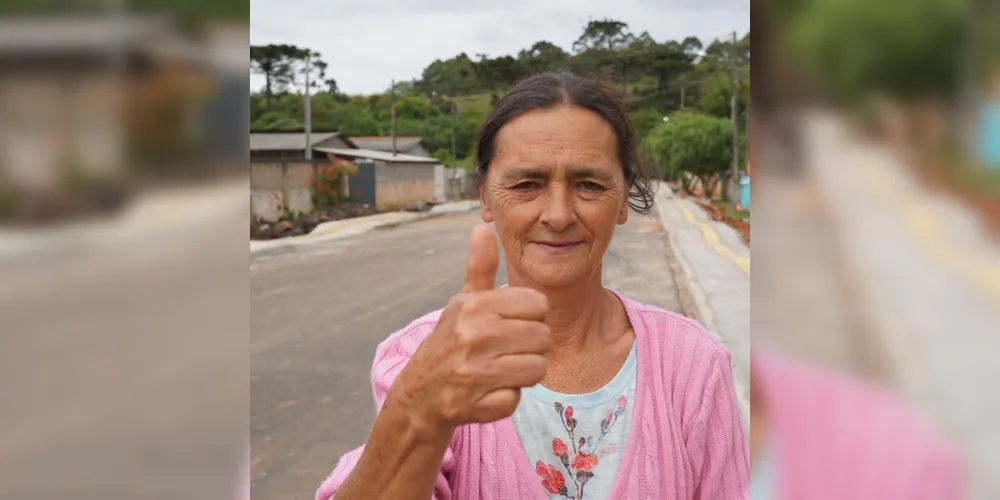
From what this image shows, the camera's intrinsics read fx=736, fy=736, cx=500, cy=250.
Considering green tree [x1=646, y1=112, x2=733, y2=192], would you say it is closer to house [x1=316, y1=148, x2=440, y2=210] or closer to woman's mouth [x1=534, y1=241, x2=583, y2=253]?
woman's mouth [x1=534, y1=241, x2=583, y2=253]

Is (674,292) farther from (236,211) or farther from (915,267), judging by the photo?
(236,211)

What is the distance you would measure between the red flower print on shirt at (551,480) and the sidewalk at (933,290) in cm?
23

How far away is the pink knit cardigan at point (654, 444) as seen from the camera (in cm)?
42

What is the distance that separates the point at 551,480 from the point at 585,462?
2 cm

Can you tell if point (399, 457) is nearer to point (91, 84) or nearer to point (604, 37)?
point (604, 37)

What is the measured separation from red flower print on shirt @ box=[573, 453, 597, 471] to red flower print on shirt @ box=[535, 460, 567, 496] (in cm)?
1

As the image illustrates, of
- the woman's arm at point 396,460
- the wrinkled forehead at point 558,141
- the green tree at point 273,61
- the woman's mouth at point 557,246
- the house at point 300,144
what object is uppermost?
the house at point 300,144

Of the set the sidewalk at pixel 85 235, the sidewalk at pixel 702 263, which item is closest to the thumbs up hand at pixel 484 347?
the sidewalk at pixel 85 235

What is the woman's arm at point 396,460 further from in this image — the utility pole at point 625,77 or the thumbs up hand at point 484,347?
the utility pole at point 625,77

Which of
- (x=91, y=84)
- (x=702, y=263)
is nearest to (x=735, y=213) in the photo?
(x=91, y=84)

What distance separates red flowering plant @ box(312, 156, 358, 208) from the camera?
7.23m

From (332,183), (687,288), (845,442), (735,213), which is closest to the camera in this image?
(845,442)

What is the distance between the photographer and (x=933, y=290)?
151 inches

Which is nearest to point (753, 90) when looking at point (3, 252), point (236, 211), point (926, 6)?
point (236, 211)
